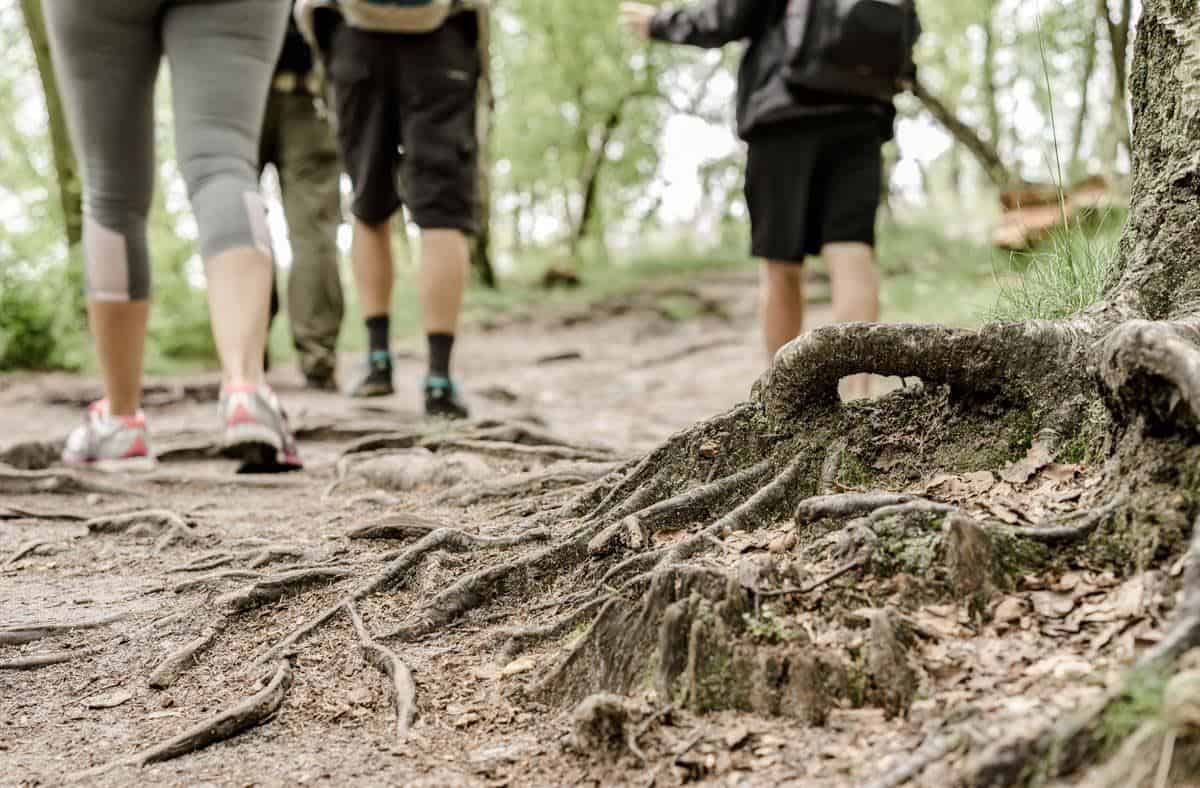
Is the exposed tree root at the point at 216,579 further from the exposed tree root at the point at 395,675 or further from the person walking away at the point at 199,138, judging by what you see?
the person walking away at the point at 199,138

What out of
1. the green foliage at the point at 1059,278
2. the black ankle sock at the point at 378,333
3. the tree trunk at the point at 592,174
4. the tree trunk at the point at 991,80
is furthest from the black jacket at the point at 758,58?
the tree trunk at the point at 991,80

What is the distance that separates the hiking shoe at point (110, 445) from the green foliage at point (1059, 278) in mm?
3163

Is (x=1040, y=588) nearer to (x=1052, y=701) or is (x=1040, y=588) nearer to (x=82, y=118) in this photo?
(x=1052, y=701)

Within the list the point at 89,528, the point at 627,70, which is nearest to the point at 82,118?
the point at 89,528

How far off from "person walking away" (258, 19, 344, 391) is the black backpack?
4.04 metres

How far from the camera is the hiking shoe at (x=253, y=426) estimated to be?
3547 mm

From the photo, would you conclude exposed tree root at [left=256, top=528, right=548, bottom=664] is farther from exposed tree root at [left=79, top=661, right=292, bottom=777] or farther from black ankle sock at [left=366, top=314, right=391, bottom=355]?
black ankle sock at [left=366, top=314, right=391, bottom=355]

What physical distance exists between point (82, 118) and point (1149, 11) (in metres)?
3.28

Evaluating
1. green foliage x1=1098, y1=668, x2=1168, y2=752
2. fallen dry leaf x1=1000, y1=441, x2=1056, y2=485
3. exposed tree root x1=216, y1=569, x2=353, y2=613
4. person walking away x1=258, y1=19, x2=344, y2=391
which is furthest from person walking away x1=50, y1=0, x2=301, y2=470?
person walking away x1=258, y1=19, x2=344, y2=391

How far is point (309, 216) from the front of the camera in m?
7.01

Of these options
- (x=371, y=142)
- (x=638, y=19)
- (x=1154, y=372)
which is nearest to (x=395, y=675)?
(x=1154, y=372)

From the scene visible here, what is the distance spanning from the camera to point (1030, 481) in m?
1.94

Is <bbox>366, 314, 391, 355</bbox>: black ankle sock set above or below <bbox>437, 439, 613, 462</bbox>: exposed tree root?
above

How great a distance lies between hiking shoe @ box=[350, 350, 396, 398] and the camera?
18.6ft
